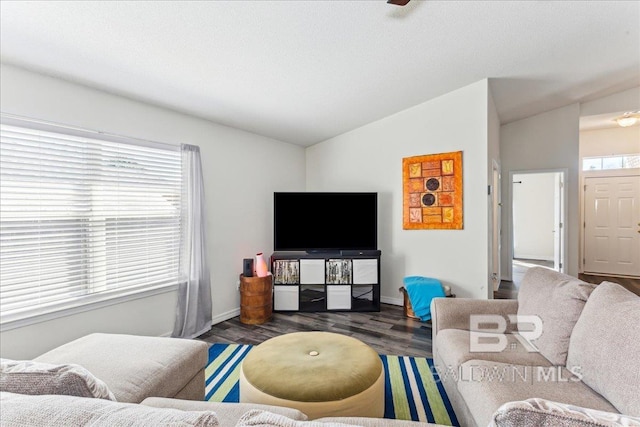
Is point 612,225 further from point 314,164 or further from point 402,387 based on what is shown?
point 402,387

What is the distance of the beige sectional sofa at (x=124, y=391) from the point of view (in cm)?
62

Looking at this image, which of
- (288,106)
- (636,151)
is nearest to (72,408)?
(288,106)

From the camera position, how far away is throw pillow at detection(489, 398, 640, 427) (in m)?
0.58

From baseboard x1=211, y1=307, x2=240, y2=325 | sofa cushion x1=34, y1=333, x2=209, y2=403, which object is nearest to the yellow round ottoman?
sofa cushion x1=34, y1=333, x2=209, y2=403

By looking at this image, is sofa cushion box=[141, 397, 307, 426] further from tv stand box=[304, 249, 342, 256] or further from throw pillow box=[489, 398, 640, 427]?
tv stand box=[304, 249, 342, 256]

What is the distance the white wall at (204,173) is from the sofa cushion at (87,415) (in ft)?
6.78

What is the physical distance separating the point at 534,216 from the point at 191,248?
25.9ft

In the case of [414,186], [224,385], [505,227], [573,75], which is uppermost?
[573,75]

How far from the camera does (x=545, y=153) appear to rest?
5129mm

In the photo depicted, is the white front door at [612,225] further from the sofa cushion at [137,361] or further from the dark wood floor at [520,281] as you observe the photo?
the sofa cushion at [137,361]

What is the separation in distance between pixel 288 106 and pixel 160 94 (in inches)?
48.3

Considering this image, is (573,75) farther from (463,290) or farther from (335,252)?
(335,252)

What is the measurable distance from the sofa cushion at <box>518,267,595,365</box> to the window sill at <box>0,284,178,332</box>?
3044mm

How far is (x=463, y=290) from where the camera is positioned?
3.56 metres
